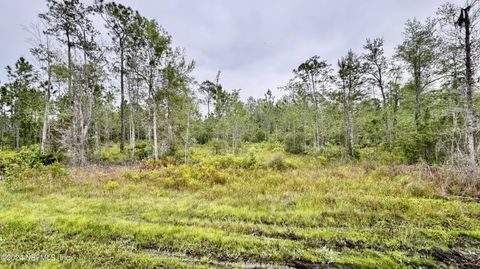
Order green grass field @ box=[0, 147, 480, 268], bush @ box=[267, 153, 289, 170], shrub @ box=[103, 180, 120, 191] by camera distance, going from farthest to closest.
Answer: bush @ box=[267, 153, 289, 170], shrub @ box=[103, 180, 120, 191], green grass field @ box=[0, 147, 480, 268]

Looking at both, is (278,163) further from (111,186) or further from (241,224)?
(111,186)

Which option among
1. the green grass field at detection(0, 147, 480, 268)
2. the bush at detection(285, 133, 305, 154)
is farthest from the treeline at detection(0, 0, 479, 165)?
the green grass field at detection(0, 147, 480, 268)

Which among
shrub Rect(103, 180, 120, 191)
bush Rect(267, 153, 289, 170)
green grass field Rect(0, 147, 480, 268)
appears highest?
bush Rect(267, 153, 289, 170)

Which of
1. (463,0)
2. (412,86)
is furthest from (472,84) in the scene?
(412,86)

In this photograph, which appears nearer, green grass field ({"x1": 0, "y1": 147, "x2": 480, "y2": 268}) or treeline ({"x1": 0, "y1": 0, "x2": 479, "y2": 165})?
green grass field ({"x1": 0, "y1": 147, "x2": 480, "y2": 268})

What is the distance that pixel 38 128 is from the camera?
33.7 m

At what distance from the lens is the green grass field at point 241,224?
12.8ft

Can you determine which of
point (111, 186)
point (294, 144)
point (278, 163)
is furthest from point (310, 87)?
point (111, 186)

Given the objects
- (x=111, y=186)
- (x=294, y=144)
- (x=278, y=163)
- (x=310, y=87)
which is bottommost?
(x=111, y=186)

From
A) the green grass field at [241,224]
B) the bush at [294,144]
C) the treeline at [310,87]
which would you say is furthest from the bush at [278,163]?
the bush at [294,144]

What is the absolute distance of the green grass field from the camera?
3.91 m

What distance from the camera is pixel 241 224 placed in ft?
17.5

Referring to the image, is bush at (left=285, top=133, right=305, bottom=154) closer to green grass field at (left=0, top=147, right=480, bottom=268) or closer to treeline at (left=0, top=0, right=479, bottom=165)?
treeline at (left=0, top=0, right=479, bottom=165)

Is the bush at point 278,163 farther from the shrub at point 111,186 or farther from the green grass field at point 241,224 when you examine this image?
the shrub at point 111,186
